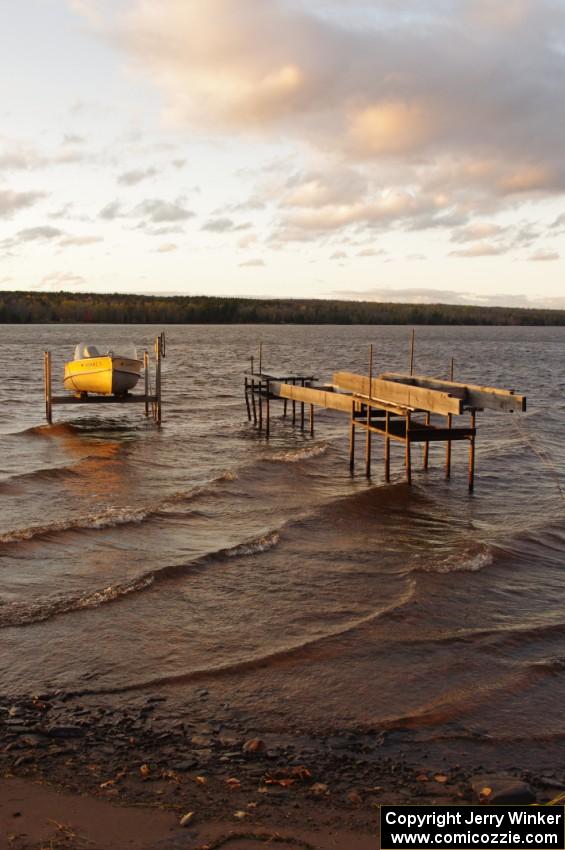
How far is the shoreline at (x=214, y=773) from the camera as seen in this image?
601 centimetres

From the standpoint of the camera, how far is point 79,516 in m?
16.3

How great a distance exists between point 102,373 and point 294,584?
788 inches

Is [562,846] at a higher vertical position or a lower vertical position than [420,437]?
lower

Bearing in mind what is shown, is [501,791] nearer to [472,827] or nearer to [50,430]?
[472,827]

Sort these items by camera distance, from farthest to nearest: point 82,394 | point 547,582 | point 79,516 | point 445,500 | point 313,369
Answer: point 313,369 < point 82,394 < point 445,500 < point 79,516 < point 547,582

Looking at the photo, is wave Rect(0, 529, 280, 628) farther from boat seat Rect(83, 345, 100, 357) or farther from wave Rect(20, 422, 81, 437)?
boat seat Rect(83, 345, 100, 357)

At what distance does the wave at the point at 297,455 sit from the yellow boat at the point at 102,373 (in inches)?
349

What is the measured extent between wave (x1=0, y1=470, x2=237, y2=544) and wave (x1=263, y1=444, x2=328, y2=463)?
16.9 feet

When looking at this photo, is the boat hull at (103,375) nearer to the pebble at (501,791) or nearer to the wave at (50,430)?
the wave at (50,430)

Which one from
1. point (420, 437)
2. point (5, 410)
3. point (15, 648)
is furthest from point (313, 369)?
→ point (15, 648)

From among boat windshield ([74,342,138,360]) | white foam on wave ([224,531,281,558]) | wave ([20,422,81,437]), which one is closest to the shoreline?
white foam on wave ([224,531,281,558])

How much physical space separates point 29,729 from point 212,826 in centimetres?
239

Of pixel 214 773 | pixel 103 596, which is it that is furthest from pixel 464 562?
pixel 214 773

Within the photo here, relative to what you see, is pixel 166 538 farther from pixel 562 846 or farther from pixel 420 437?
pixel 562 846
